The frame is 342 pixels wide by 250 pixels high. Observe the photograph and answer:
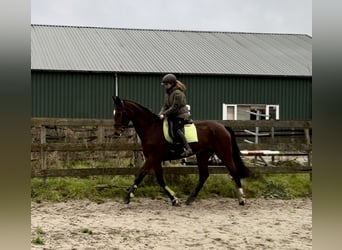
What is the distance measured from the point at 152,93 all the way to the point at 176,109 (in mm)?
12345

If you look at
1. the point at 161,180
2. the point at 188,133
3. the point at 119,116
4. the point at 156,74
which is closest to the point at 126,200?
the point at 161,180

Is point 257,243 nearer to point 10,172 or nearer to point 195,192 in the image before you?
point 195,192

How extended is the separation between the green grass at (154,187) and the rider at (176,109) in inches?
37.5

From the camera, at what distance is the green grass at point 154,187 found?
7527 mm

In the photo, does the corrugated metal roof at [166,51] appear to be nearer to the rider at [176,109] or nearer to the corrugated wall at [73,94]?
the corrugated wall at [73,94]

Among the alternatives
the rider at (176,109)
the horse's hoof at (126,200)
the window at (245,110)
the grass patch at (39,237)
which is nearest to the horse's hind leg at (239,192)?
the rider at (176,109)

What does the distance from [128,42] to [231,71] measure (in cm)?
530

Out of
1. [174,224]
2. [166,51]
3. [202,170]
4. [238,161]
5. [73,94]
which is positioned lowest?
[174,224]

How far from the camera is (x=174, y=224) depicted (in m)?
5.97

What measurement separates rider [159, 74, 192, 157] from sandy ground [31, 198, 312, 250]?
999 mm

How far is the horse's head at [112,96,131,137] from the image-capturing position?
732 cm

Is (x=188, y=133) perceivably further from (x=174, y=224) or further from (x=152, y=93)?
(x=152, y=93)

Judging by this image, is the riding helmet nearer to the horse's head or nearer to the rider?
the rider

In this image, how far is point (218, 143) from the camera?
Answer: 24.9 feet
